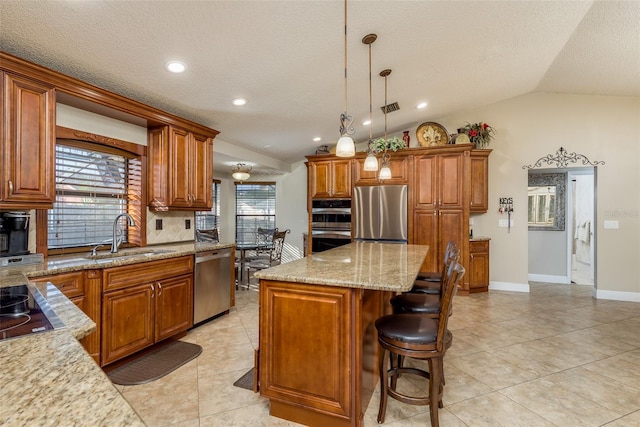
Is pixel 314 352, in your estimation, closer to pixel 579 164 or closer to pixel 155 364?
pixel 155 364

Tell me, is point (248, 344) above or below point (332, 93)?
below

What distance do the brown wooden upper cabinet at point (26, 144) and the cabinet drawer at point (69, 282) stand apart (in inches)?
21.9

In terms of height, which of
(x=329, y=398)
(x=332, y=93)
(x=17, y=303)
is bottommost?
(x=329, y=398)

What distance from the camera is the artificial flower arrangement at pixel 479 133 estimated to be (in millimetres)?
5094

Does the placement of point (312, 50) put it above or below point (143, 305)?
above

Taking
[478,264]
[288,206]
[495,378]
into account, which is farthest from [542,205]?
[288,206]

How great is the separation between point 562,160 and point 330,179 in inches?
145

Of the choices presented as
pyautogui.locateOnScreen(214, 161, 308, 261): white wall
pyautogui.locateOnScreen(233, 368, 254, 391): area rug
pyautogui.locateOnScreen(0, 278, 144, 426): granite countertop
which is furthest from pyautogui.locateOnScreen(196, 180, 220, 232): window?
pyautogui.locateOnScreen(0, 278, 144, 426): granite countertop

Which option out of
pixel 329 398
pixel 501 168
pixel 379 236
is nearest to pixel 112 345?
pixel 329 398

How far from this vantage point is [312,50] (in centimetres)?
271

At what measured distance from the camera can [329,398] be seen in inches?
70.1

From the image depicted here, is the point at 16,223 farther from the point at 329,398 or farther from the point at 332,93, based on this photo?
the point at 332,93

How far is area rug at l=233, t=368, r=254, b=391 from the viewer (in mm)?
2309

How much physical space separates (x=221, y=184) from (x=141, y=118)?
4211 millimetres
